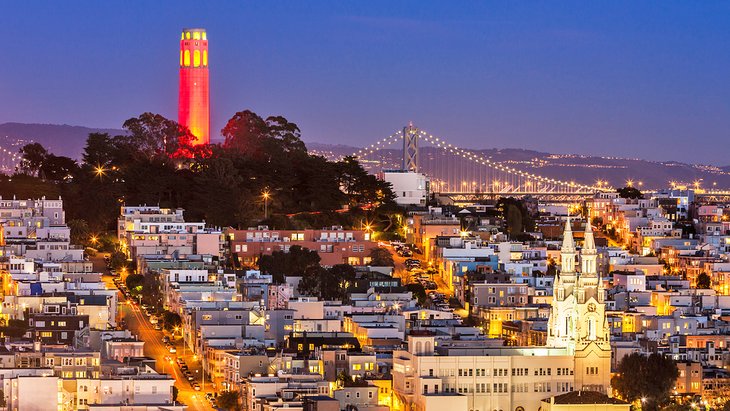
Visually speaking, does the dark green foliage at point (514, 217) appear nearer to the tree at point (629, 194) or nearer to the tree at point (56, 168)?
the tree at point (629, 194)

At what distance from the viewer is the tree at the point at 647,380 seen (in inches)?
1855

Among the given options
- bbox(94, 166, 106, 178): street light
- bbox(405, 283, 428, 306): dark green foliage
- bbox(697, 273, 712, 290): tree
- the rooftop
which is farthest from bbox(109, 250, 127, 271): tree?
bbox(697, 273, 712, 290): tree

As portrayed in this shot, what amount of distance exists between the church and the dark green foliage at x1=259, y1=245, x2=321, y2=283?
39.7 ft

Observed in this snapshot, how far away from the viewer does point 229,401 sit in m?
43.7

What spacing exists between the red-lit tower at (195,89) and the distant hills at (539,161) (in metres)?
24.9

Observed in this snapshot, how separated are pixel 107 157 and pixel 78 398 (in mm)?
26108

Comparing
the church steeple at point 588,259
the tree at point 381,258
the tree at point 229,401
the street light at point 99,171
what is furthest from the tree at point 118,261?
the tree at point 229,401

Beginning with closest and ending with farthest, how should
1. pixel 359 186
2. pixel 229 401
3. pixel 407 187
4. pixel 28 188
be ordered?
pixel 229 401 → pixel 28 188 → pixel 359 186 → pixel 407 187

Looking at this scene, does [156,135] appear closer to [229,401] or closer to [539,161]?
[229,401]

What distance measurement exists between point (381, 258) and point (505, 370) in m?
15.8

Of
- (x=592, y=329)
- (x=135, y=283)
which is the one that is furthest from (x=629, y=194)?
(x=592, y=329)

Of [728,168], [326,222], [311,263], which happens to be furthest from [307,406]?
[728,168]

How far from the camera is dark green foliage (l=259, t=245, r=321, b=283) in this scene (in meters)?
59.3

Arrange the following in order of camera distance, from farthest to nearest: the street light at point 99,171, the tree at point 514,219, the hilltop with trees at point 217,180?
the tree at point 514,219, the street light at point 99,171, the hilltop with trees at point 217,180
